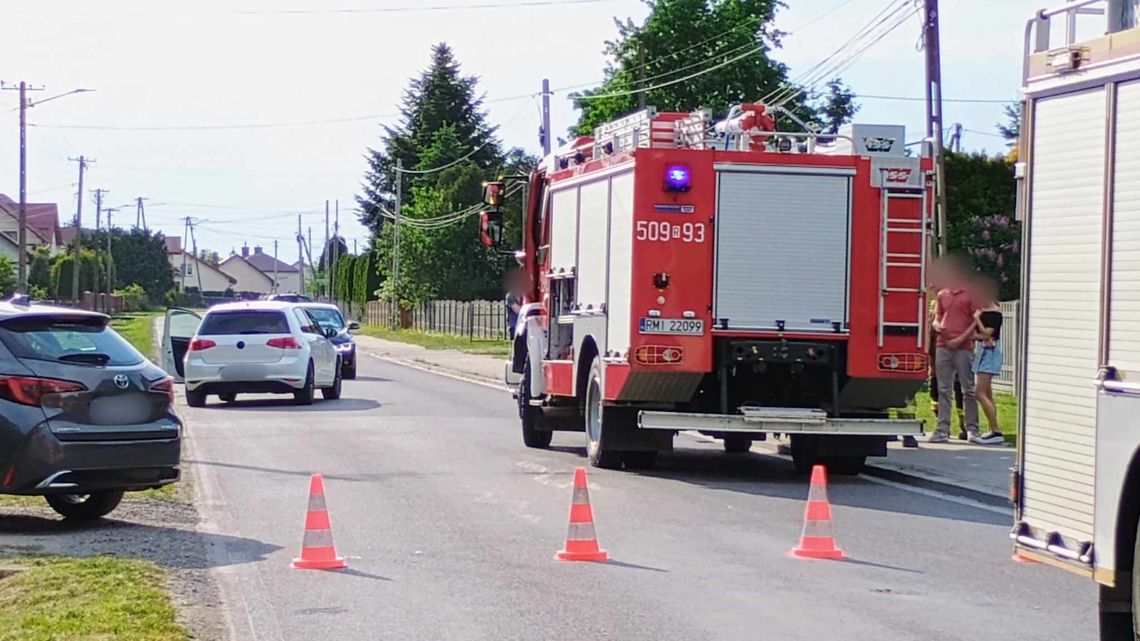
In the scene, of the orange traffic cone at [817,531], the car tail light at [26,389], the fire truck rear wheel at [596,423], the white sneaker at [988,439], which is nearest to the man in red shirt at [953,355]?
the white sneaker at [988,439]

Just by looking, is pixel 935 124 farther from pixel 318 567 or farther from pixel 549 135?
pixel 549 135

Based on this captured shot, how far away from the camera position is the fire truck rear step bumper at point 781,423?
15.4 metres

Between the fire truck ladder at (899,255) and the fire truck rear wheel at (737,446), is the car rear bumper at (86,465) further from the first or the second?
the fire truck rear wheel at (737,446)

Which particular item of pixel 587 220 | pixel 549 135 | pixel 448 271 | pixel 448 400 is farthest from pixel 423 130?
pixel 587 220

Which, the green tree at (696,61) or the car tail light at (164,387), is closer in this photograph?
the car tail light at (164,387)

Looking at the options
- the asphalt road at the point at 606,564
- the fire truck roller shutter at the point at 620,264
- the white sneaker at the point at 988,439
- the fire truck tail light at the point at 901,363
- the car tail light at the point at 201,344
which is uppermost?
the fire truck roller shutter at the point at 620,264

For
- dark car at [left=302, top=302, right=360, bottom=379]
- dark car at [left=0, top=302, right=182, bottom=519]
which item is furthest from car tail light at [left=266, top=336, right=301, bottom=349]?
dark car at [left=0, top=302, right=182, bottom=519]

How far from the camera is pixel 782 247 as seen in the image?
52.0 ft

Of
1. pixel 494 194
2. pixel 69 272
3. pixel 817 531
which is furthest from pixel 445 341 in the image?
pixel 817 531

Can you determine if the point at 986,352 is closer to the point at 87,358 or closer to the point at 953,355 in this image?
the point at 953,355

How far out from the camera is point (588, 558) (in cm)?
1095

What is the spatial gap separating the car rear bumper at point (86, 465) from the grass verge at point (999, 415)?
9.57 m

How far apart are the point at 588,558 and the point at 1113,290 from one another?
4697 mm

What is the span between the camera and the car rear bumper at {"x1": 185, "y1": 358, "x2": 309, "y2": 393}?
26516mm
